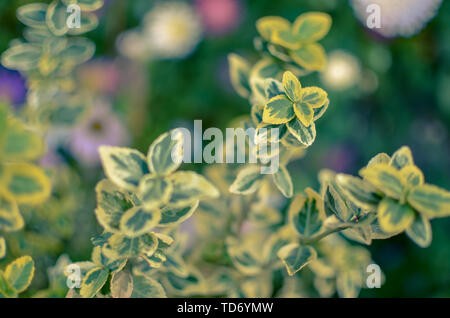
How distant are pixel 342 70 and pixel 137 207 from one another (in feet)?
2.49

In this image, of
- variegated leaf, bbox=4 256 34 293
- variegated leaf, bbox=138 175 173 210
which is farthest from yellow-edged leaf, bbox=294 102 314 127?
variegated leaf, bbox=4 256 34 293

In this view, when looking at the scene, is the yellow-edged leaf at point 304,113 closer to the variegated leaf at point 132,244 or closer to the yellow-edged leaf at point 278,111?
the yellow-edged leaf at point 278,111

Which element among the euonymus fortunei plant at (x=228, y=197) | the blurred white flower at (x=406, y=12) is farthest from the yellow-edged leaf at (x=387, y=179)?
the blurred white flower at (x=406, y=12)

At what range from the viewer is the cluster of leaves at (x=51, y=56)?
0.43 m

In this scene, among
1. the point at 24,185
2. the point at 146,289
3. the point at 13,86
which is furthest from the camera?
the point at 13,86

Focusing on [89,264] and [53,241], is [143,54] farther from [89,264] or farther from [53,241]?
[89,264]

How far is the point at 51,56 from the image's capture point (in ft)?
1.53

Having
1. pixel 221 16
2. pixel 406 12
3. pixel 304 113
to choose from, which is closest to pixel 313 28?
pixel 304 113

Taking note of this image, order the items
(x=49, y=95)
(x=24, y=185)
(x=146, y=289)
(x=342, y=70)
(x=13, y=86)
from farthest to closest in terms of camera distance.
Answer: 1. (x=342, y=70)
2. (x=13, y=86)
3. (x=49, y=95)
4. (x=146, y=289)
5. (x=24, y=185)

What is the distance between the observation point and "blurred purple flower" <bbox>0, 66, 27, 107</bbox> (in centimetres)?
81

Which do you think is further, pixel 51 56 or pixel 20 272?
pixel 51 56

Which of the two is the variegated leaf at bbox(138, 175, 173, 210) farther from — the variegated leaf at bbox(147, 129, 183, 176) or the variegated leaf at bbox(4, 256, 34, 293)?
the variegated leaf at bbox(4, 256, 34, 293)

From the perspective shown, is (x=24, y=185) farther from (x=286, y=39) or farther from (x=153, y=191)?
(x=286, y=39)
